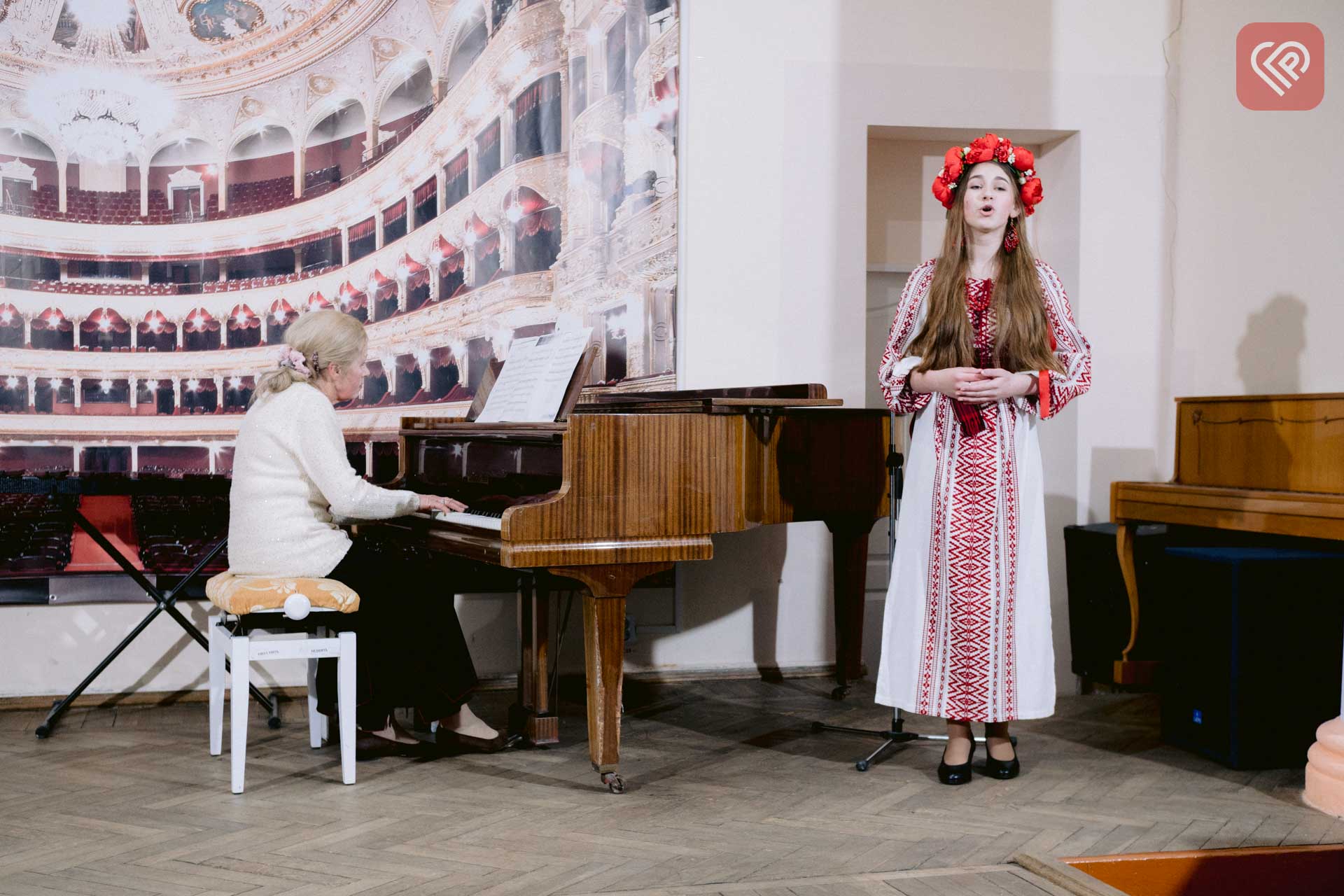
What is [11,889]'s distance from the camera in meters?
2.50

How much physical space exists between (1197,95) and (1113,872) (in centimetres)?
338

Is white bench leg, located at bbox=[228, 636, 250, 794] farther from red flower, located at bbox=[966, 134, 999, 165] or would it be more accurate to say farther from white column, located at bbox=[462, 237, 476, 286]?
red flower, located at bbox=[966, 134, 999, 165]

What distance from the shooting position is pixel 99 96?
4.48m

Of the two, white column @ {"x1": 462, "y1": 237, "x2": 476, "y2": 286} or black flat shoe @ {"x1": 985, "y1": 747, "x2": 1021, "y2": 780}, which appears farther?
white column @ {"x1": 462, "y1": 237, "x2": 476, "y2": 286}

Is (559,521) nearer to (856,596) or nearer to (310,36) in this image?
(856,596)

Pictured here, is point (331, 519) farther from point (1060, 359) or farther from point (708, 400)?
point (1060, 359)

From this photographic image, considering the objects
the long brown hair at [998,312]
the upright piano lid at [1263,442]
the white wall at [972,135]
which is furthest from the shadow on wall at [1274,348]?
the long brown hair at [998,312]

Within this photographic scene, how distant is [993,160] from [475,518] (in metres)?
1.70

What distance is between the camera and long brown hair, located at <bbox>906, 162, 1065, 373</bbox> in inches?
129

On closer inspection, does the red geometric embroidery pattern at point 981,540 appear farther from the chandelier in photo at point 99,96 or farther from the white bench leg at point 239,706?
the chandelier in photo at point 99,96

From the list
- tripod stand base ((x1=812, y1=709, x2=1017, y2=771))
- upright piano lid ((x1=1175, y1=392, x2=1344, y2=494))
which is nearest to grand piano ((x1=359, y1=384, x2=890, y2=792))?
tripod stand base ((x1=812, y1=709, x2=1017, y2=771))

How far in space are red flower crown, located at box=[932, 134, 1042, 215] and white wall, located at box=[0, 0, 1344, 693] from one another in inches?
55.7
